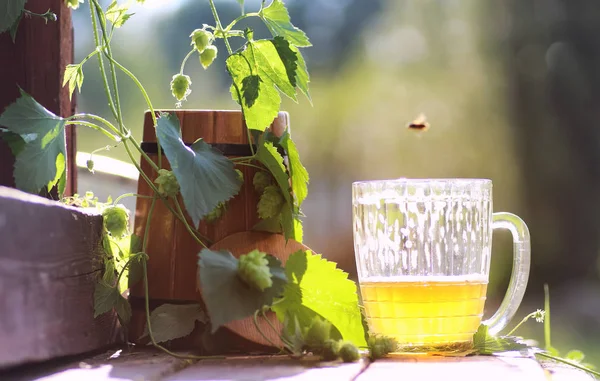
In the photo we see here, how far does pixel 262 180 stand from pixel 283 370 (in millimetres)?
226

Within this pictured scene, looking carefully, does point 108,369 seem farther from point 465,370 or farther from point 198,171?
point 465,370

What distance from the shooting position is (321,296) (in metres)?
0.72

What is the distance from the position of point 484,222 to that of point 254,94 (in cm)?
26

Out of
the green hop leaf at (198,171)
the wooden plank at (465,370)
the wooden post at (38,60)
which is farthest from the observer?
the wooden post at (38,60)

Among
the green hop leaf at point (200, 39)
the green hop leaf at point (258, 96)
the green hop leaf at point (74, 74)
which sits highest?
the green hop leaf at point (200, 39)

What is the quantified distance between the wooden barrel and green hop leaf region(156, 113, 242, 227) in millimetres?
61

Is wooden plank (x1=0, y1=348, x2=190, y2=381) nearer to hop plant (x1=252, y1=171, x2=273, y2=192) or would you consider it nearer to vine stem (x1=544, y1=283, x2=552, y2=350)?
hop plant (x1=252, y1=171, x2=273, y2=192)

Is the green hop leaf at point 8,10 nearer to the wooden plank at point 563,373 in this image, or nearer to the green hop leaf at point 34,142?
the green hop leaf at point 34,142

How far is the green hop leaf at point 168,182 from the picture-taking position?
748 mm

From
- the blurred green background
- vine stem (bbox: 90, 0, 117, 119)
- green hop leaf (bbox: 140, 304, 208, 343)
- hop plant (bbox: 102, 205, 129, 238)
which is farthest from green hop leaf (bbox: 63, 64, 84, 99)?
the blurred green background

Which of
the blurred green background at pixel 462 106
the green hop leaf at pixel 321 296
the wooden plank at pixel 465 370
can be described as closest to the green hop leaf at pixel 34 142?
the green hop leaf at pixel 321 296

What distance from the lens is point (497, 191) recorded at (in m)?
6.18

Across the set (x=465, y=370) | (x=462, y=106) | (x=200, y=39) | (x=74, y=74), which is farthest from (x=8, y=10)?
(x=462, y=106)

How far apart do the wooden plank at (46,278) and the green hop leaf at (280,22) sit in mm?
257
